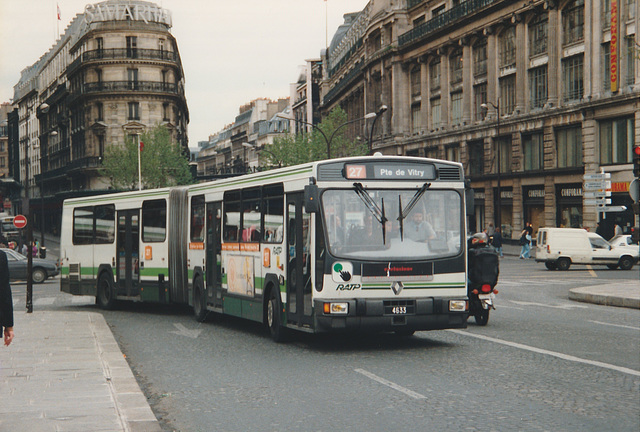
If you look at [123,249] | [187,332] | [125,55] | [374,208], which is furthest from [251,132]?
[374,208]

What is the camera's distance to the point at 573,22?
50188 millimetres

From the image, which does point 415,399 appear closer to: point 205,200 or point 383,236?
point 383,236

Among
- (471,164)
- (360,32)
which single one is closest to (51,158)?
(360,32)

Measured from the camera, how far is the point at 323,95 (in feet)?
397

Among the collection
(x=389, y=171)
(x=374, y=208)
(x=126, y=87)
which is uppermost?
(x=126, y=87)

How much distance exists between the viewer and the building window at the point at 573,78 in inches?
1946

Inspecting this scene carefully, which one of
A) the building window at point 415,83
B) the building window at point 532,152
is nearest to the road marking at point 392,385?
the building window at point 532,152

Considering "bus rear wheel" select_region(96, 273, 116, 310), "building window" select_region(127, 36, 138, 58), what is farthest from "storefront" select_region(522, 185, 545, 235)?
"building window" select_region(127, 36, 138, 58)

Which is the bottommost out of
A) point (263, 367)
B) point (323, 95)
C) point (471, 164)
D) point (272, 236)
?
point (263, 367)

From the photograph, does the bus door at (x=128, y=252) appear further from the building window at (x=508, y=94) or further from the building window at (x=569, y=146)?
the building window at (x=508, y=94)

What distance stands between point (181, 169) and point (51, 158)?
104 ft

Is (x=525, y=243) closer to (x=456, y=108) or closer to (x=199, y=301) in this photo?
(x=456, y=108)

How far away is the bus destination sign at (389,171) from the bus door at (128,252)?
989 centimetres

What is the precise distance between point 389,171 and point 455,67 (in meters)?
54.9
